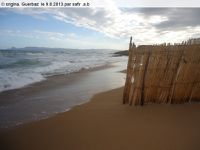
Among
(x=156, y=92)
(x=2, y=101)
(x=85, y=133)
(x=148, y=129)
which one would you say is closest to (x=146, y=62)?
(x=156, y=92)

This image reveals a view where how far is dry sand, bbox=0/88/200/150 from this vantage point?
2.30 m

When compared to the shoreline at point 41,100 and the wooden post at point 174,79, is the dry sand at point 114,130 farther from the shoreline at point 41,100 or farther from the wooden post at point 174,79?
the shoreline at point 41,100

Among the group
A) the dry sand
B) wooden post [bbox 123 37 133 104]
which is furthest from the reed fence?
the dry sand

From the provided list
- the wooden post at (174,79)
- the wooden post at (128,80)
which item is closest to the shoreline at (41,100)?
the wooden post at (128,80)

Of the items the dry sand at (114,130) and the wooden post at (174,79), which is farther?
the wooden post at (174,79)

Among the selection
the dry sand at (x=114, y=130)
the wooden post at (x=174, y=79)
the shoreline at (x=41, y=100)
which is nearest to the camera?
the dry sand at (x=114, y=130)

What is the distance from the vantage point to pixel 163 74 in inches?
129

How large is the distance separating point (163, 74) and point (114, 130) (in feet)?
4.15

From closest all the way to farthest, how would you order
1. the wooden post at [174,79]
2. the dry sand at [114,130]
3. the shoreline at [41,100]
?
the dry sand at [114,130], the shoreline at [41,100], the wooden post at [174,79]

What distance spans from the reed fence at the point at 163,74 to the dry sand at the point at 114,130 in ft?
0.55

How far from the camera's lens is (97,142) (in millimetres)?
2340

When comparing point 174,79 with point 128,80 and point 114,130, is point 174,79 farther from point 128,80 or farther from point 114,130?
point 114,130

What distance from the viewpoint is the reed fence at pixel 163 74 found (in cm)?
317

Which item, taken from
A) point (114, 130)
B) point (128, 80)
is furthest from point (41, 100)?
point (114, 130)
